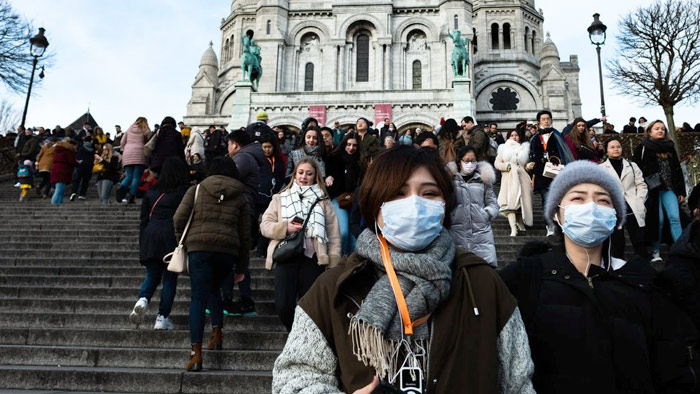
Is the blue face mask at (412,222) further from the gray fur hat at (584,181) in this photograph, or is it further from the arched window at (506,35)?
the arched window at (506,35)

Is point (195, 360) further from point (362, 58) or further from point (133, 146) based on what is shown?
point (362, 58)

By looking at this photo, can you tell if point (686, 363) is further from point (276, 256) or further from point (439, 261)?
point (276, 256)

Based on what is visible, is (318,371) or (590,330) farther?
(590,330)

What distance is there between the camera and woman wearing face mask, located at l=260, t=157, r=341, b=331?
4562 millimetres

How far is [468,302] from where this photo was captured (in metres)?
1.75

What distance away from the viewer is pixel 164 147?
9.85 m

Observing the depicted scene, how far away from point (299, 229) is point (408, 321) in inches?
119

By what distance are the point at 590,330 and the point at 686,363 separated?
1.35ft

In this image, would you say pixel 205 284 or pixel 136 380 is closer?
pixel 136 380

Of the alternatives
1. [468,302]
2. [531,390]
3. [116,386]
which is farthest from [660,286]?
[116,386]

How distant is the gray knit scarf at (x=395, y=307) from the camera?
1.70 meters

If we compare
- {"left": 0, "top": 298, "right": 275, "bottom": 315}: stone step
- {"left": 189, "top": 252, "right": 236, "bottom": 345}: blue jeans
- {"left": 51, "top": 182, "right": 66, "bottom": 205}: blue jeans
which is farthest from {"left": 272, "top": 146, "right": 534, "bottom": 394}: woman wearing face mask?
{"left": 51, "top": 182, "right": 66, "bottom": 205}: blue jeans

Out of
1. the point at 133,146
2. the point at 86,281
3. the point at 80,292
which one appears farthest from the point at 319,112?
the point at 80,292

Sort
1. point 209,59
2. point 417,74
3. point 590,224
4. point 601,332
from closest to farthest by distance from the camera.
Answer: point 601,332 < point 590,224 < point 417,74 < point 209,59
